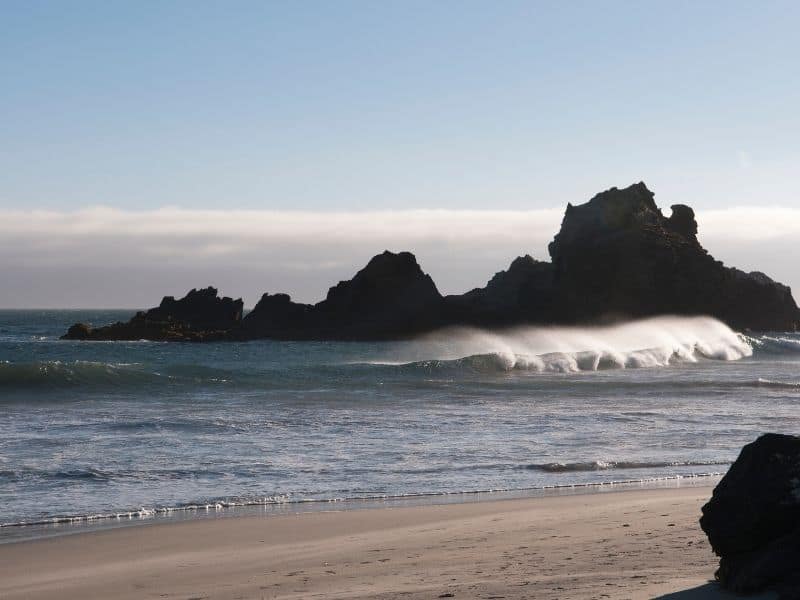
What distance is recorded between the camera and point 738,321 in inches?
3268

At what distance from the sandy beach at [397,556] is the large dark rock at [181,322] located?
2455 inches

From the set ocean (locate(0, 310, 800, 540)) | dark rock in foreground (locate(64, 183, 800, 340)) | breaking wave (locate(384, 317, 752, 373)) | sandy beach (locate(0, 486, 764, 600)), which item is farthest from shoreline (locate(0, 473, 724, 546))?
dark rock in foreground (locate(64, 183, 800, 340))

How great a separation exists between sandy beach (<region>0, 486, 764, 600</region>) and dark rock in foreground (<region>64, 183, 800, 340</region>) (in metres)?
65.5

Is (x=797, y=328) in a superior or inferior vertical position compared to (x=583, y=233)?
inferior

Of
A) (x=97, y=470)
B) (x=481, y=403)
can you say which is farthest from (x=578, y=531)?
(x=481, y=403)

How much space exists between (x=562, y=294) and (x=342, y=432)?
64744 mm

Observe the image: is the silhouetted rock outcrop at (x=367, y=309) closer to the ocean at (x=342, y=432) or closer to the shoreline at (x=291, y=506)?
the ocean at (x=342, y=432)

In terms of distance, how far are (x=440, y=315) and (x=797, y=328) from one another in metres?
31.5

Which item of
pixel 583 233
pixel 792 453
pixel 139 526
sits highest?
pixel 583 233

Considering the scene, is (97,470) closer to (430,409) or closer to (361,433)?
(361,433)

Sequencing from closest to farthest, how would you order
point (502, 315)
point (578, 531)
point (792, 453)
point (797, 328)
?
point (792, 453)
point (578, 531)
point (502, 315)
point (797, 328)

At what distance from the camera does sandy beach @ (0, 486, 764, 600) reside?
638cm

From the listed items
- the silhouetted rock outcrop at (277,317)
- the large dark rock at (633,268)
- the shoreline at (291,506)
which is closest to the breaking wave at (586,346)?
the large dark rock at (633,268)

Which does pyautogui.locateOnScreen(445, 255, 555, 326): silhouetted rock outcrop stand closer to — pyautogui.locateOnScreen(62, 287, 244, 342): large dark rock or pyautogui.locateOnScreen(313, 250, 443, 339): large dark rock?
pyautogui.locateOnScreen(313, 250, 443, 339): large dark rock
